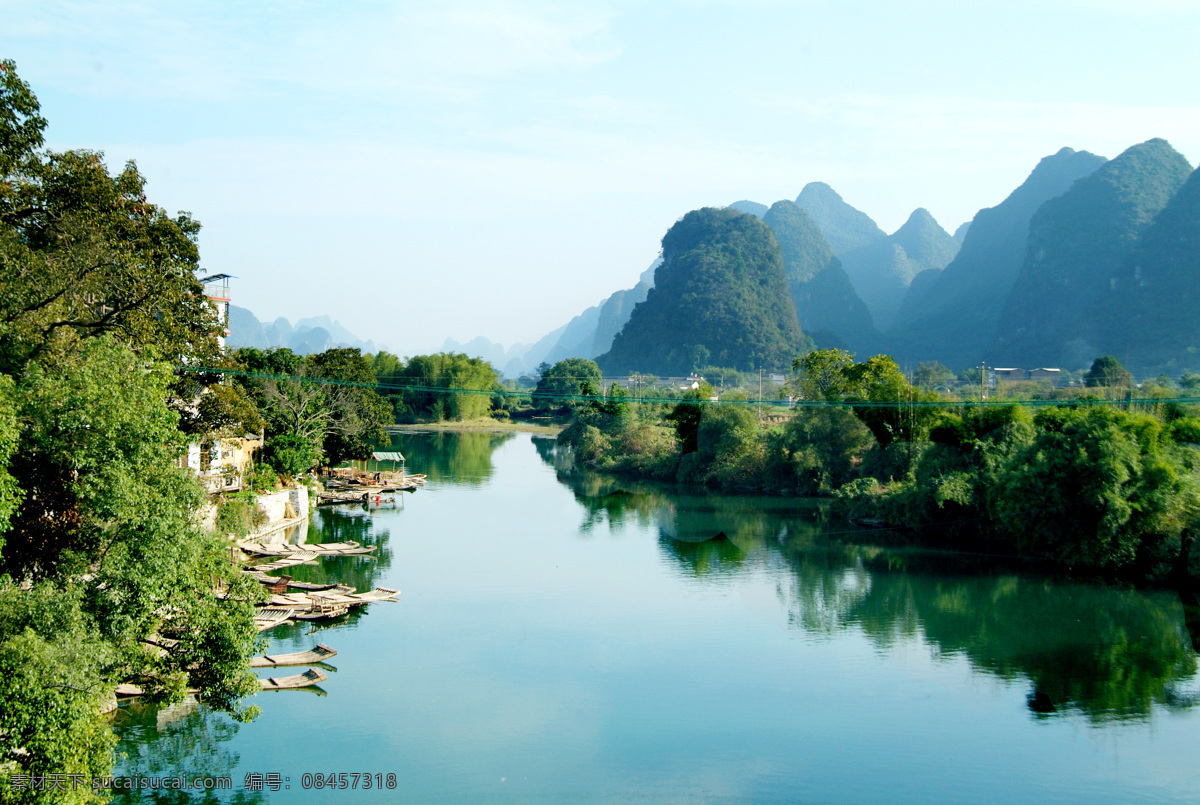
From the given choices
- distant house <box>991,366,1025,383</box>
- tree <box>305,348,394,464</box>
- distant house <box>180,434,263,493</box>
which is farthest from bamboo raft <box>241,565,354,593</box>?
distant house <box>991,366,1025,383</box>

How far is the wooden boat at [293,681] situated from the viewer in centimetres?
848

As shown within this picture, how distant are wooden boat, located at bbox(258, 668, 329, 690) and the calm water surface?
14 cm

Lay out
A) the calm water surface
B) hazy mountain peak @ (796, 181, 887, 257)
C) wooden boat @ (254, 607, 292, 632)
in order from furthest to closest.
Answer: hazy mountain peak @ (796, 181, 887, 257) < wooden boat @ (254, 607, 292, 632) < the calm water surface

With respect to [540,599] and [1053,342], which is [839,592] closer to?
[540,599]

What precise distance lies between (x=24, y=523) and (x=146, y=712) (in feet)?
7.53

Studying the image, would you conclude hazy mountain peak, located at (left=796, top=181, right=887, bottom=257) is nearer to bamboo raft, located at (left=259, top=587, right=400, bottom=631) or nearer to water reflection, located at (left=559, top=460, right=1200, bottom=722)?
water reflection, located at (left=559, top=460, right=1200, bottom=722)

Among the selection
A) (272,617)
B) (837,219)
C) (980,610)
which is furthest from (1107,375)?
(837,219)

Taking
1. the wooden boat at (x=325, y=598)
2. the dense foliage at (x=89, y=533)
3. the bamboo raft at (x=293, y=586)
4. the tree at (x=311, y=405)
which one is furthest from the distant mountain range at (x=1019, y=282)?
the dense foliage at (x=89, y=533)

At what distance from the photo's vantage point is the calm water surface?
7.18 metres

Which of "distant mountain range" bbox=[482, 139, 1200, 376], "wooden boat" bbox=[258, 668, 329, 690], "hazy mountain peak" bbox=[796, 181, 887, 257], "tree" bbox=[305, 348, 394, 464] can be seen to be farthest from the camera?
"hazy mountain peak" bbox=[796, 181, 887, 257]

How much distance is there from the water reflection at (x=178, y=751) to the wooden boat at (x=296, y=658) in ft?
3.08

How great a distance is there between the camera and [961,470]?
16141mm

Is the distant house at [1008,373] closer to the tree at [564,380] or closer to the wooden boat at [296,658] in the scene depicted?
the tree at [564,380]

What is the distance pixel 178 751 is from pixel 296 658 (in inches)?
79.0
